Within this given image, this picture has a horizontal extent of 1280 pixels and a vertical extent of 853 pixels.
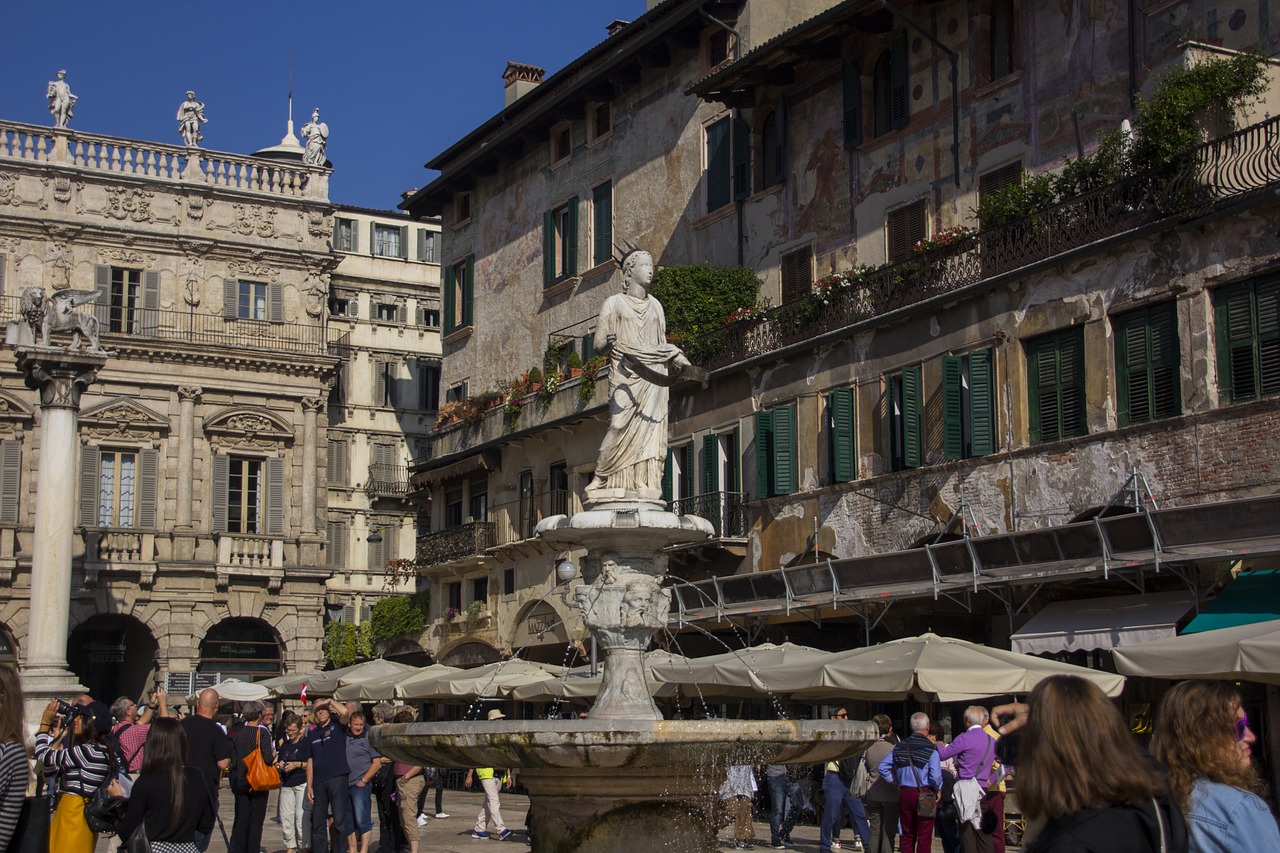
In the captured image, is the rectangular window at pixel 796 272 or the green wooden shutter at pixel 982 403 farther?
the rectangular window at pixel 796 272

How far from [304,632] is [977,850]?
34572mm

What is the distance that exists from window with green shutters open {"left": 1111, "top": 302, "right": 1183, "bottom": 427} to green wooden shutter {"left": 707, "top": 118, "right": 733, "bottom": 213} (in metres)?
11.6

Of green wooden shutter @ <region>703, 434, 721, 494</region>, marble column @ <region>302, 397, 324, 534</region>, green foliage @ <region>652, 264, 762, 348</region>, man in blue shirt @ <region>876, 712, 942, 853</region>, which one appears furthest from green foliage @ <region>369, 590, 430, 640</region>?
man in blue shirt @ <region>876, 712, 942, 853</region>

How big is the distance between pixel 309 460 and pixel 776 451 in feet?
68.6

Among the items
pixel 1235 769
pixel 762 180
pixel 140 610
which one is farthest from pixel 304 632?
pixel 1235 769

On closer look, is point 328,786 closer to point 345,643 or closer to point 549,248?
point 549,248

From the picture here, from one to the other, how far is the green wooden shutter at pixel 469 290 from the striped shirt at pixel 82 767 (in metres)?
33.4

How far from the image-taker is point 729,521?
1217 inches

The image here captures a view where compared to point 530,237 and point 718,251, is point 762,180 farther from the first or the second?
point 530,237

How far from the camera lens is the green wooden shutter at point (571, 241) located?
38688mm

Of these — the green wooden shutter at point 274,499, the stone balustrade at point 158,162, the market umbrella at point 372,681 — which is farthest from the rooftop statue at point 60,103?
the market umbrella at point 372,681

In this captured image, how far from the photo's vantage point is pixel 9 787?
21.4ft

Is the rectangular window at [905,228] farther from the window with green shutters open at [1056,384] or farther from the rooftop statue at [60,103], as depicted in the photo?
the rooftop statue at [60,103]

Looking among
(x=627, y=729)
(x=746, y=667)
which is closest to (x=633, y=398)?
(x=627, y=729)
